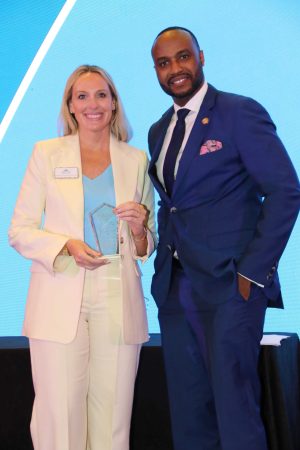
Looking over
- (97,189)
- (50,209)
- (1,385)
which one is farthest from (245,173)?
(1,385)

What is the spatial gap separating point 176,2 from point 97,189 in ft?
4.23

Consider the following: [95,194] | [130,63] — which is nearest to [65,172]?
[95,194]

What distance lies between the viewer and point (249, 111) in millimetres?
2172

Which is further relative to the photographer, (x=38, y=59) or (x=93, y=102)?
(x=38, y=59)

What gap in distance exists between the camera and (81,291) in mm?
2305

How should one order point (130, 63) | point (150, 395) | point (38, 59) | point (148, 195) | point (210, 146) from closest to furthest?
point (210, 146)
point (148, 195)
point (150, 395)
point (130, 63)
point (38, 59)

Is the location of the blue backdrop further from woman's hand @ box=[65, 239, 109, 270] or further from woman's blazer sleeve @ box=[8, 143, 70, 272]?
woman's hand @ box=[65, 239, 109, 270]

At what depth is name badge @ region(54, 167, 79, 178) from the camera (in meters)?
2.39

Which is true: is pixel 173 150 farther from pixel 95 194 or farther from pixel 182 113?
pixel 95 194

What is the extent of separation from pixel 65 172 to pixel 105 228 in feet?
0.84

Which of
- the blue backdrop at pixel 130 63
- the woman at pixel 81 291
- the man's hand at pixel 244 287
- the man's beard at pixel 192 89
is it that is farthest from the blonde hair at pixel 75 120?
the man's hand at pixel 244 287

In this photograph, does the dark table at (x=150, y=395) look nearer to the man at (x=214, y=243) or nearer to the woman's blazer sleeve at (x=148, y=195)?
the man at (x=214, y=243)

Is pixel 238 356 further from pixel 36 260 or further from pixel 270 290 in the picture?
pixel 36 260

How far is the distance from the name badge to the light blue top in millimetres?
44
